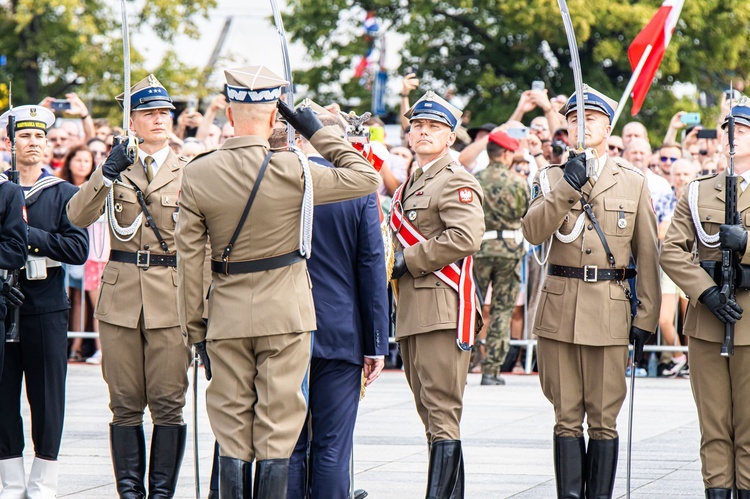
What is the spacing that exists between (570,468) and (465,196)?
1.52 meters

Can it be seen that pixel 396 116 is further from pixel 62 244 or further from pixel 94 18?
pixel 62 244

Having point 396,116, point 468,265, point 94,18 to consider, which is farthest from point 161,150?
point 396,116

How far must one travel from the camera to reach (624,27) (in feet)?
89.1

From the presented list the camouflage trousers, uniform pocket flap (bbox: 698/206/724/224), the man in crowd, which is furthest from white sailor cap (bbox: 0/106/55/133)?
the man in crowd

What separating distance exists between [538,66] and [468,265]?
70.7 ft

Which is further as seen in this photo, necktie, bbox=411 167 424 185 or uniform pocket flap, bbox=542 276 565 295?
necktie, bbox=411 167 424 185

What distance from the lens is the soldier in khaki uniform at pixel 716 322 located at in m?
6.54

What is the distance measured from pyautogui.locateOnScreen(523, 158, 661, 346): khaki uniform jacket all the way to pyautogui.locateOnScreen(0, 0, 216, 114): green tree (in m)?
19.5

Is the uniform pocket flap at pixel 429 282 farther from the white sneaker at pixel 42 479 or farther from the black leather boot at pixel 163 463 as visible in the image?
the white sneaker at pixel 42 479

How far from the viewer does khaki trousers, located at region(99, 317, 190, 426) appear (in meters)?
7.11

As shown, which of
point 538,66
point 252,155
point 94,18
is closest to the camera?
point 252,155

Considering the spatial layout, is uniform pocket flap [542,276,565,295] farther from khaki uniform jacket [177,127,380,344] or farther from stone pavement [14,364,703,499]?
khaki uniform jacket [177,127,380,344]

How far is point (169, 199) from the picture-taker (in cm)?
727

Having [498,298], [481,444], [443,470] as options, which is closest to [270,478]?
[443,470]
